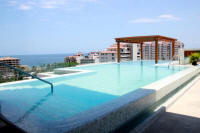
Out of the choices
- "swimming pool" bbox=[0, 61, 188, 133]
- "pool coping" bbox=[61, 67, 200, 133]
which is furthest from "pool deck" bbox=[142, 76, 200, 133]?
"swimming pool" bbox=[0, 61, 188, 133]

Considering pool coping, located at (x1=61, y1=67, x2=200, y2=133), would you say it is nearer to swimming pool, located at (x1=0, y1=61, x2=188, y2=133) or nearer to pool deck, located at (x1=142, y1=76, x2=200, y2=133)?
swimming pool, located at (x1=0, y1=61, x2=188, y2=133)

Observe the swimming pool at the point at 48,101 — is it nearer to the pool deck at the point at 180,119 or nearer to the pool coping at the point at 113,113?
the pool coping at the point at 113,113

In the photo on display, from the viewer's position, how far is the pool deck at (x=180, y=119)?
307cm

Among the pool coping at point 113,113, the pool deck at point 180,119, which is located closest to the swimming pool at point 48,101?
the pool coping at point 113,113

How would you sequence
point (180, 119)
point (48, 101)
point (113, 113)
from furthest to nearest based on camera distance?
point (48, 101)
point (180, 119)
point (113, 113)

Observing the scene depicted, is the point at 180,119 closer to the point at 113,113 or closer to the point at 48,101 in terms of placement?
the point at 113,113

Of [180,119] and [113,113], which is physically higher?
[113,113]

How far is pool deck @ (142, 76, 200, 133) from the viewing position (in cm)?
307

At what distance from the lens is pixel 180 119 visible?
11.6 feet

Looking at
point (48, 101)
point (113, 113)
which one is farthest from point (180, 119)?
point (48, 101)

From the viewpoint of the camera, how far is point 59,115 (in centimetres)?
400

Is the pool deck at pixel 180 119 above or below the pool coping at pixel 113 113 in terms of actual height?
below

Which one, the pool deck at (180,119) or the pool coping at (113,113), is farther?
the pool deck at (180,119)

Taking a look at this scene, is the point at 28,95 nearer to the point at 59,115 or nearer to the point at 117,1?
the point at 59,115
